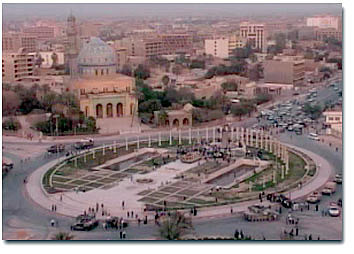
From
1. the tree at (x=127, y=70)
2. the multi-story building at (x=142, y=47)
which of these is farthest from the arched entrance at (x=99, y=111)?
the multi-story building at (x=142, y=47)

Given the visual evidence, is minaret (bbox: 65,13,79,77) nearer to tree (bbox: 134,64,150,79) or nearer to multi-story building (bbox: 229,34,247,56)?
tree (bbox: 134,64,150,79)

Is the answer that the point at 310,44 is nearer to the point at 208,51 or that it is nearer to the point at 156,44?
the point at 208,51

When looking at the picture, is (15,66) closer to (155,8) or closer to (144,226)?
(155,8)

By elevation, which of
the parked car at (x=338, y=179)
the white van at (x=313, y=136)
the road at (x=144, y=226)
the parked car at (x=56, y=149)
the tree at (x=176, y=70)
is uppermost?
the tree at (x=176, y=70)

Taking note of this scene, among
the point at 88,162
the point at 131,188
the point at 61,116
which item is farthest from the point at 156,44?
the point at 131,188

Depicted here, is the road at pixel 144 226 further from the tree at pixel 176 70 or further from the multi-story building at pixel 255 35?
the multi-story building at pixel 255 35
